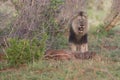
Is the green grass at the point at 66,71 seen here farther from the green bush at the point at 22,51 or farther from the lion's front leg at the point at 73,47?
the lion's front leg at the point at 73,47

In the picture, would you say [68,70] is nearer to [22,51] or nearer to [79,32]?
[22,51]

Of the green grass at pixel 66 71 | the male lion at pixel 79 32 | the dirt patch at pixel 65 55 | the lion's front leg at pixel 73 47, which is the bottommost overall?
the green grass at pixel 66 71

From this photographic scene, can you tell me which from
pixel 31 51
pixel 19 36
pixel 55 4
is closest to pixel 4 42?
pixel 19 36

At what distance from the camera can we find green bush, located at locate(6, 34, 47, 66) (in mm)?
7176

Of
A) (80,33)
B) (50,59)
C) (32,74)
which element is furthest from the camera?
(80,33)

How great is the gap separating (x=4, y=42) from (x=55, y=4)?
272 cm

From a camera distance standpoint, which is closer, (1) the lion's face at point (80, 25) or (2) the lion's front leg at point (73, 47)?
(1) the lion's face at point (80, 25)

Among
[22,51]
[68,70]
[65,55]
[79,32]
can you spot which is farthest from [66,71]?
[79,32]

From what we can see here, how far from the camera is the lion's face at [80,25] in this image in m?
8.68

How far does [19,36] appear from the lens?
26.8ft

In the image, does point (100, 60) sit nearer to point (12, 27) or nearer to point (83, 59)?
point (83, 59)

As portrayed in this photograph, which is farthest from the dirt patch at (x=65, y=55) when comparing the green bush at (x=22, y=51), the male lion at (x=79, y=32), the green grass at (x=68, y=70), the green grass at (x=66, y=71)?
the male lion at (x=79, y=32)

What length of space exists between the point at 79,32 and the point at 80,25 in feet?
0.62

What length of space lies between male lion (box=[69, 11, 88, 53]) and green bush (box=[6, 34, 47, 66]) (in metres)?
1.59
